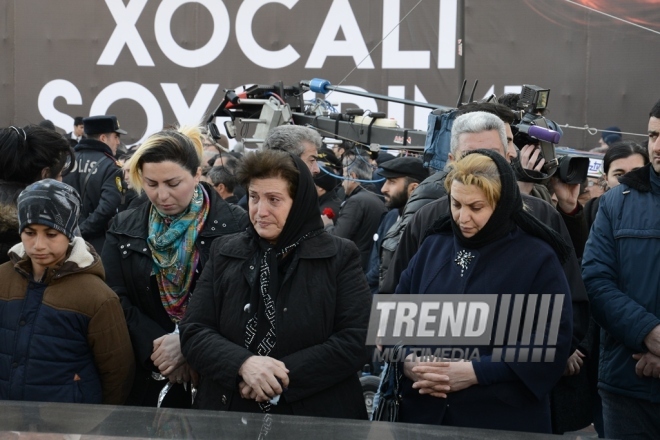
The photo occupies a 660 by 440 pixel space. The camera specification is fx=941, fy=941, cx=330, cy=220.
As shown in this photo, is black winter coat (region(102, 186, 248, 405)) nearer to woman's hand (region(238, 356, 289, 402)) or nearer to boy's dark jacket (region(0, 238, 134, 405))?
boy's dark jacket (region(0, 238, 134, 405))

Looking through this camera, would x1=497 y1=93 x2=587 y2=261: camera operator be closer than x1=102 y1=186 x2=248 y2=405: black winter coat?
No

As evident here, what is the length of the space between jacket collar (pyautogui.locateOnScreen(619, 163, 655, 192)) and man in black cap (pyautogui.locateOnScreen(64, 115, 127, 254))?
186 inches

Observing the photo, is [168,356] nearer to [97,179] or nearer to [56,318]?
[56,318]

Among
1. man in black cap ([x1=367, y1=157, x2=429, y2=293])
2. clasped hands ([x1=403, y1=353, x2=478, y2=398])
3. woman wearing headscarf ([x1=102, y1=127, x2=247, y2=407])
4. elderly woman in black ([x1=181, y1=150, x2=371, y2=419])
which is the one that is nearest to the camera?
clasped hands ([x1=403, y1=353, x2=478, y2=398])

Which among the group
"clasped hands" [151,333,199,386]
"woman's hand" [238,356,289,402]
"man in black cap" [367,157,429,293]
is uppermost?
"man in black cap" [367,157,429,293]

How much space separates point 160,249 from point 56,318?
52 centimetres

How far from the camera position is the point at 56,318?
3.54 m

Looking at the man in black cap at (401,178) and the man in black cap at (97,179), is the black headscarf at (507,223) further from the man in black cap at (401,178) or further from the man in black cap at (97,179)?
the man in black cap at (97,179)

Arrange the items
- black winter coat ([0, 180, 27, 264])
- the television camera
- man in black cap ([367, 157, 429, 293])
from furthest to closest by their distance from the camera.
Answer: man in black cap ([367, 157, 429, 293]) < the television camera < black winter coat ([0, 180, 27, 264])

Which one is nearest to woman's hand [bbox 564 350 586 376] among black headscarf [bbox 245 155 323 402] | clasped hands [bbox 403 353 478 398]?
clasped hands [bbox 403 353 478 398]

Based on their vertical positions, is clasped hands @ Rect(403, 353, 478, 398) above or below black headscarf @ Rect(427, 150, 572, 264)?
below

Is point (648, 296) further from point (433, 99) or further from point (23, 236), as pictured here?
point (433, 99)

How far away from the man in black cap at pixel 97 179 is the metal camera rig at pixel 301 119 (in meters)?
1.32

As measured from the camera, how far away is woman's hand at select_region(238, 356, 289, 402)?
128 inches
